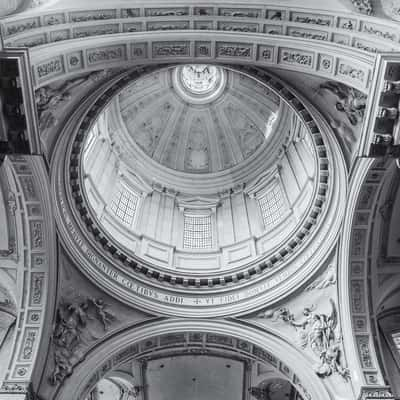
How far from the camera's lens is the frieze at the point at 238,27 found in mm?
14797

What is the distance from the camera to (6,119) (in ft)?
40.0

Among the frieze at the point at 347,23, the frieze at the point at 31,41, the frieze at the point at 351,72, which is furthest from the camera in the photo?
the frieze at the point at 347,23

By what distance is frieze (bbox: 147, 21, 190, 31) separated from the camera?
14812 mm

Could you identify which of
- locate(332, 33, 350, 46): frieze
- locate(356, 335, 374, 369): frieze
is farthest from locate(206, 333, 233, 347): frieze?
locate(332, 33, 350, 46): frieze

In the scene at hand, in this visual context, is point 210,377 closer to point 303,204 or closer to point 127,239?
point 127,239

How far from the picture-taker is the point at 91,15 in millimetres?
14234

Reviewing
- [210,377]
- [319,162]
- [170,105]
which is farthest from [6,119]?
[170,105]

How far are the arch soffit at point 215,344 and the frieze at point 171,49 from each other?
31.2 feet

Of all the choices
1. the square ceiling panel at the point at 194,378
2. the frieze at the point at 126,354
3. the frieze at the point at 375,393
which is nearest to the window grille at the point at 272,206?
the square ceiling panel at the point at 194,378

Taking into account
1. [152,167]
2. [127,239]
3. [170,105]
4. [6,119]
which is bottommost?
[6,119]

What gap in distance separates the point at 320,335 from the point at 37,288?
31.6 feet

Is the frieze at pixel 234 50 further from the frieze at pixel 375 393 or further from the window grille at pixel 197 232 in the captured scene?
the window grille at pixel 197 232

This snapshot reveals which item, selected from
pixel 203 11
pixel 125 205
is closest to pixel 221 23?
pixel 203 11

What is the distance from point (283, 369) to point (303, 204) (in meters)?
6.61
